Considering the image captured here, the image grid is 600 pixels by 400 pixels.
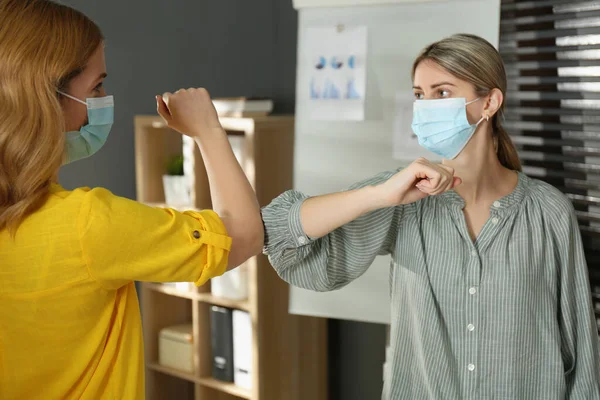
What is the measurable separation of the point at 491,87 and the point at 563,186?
35.4 inches

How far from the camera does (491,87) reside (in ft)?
5.36

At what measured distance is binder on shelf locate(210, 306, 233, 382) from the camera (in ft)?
9.62

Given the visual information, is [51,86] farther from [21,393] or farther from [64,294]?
[21,393]

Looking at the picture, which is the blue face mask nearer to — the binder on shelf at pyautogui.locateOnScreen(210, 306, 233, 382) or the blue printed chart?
the blue printed chart

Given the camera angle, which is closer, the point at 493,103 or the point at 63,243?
the point at 63,243

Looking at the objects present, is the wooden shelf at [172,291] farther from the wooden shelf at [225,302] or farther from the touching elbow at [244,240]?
the touching elbow at [244,240]

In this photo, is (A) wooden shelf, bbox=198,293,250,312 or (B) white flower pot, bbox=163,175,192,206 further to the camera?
(B) white flower pot, bbox=163,175,192,206

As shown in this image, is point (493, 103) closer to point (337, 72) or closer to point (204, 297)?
point (337, 72)

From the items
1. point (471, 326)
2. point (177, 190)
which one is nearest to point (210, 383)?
point (177, 190)

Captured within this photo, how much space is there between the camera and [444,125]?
1.62 metres

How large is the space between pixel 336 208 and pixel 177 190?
1.68 m

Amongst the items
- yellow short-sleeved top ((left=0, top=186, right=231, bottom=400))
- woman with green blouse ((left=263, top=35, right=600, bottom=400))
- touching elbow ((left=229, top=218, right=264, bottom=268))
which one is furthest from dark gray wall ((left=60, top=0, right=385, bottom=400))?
yellow short-sleeved top ((left=0, top=186, right=231, bottom=400))

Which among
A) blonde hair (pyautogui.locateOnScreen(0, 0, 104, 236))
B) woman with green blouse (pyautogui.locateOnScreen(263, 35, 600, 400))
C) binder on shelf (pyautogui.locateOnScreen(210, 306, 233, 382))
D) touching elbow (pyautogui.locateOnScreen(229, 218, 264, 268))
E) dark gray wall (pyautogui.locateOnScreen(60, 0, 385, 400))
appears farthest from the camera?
dark gray wall (pyautogui.locateOnScreen(60, 0, 385, 400))

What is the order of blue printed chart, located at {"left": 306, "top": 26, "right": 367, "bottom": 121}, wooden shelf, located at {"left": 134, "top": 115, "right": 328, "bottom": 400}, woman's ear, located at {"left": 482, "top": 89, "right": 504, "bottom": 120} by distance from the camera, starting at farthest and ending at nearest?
wooden shelf, located at {"left": 134, "top": 115, "right": 328, "bottom": 400}
blue printed chart, located at {"left": 306, "top": 26, "right": 367, "bottom": 121}
woman's ear, located at {"left": 482, "top": 89, "right": 504, "bottom": 120}
